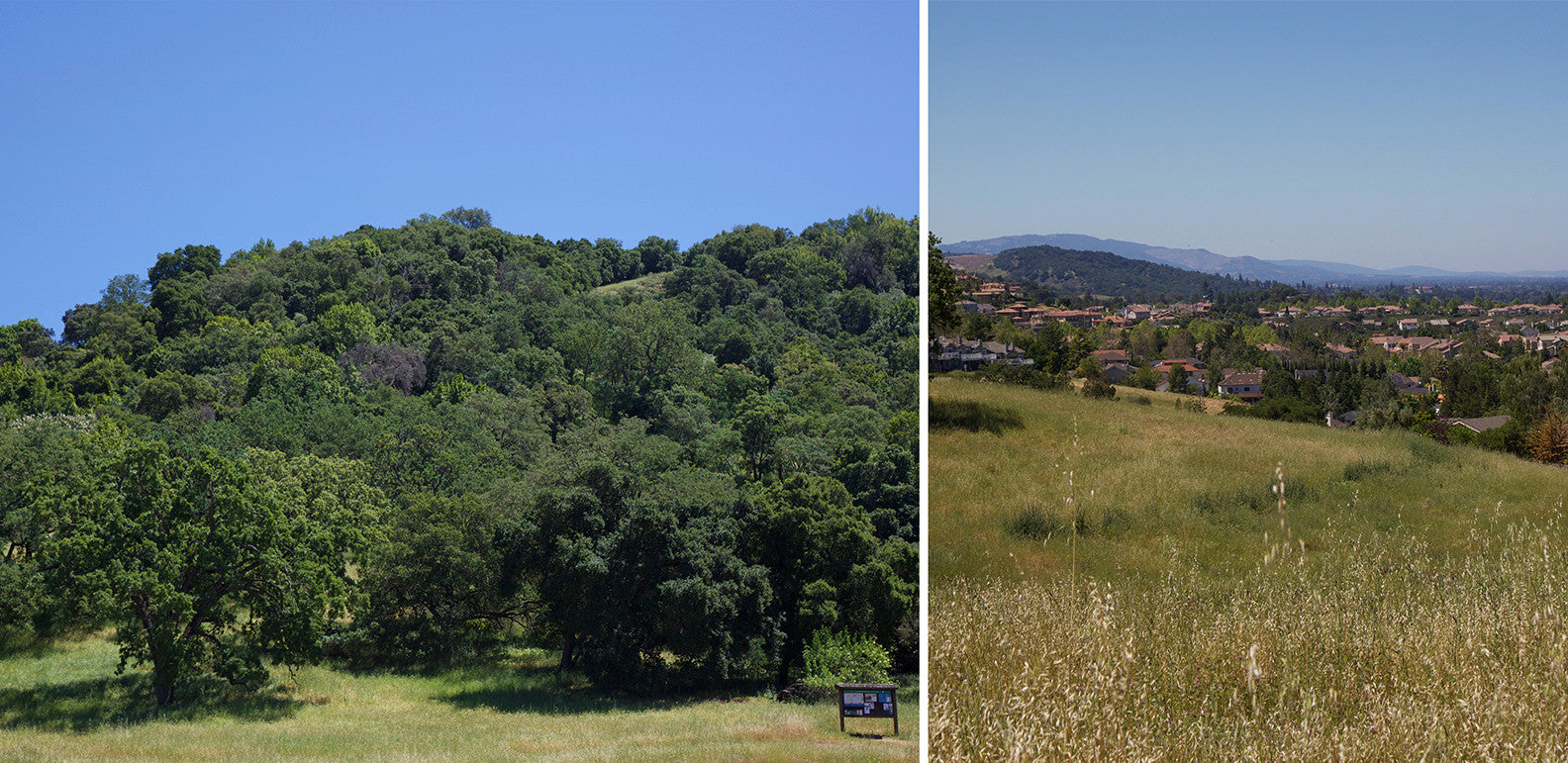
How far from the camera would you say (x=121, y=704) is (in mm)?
19203

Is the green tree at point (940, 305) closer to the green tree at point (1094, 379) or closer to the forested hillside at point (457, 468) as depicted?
the green tree at point (1094, 379)

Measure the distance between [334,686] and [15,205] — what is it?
13.6 m

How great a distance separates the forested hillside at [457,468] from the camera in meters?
20.8

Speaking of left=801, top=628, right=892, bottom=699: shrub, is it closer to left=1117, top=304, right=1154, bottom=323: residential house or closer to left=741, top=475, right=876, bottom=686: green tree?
left=741, top=475, right=876, bottom=686: green tree

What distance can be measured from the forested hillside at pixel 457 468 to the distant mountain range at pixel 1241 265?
1213cm

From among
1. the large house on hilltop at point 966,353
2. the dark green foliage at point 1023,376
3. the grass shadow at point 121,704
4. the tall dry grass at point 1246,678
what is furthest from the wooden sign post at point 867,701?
the grass shadow at point 121,704

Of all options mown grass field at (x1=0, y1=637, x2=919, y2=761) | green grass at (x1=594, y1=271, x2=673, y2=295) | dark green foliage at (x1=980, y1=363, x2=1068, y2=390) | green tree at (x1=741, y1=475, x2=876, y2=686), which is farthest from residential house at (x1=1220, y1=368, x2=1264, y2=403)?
green grass at (x1=594, y1=271, x2=673, y2=295)

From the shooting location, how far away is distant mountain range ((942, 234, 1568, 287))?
12.1 ft

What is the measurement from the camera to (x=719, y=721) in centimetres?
1767

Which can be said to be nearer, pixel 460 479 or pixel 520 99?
pixel 460 479

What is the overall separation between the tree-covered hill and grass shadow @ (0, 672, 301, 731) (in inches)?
739

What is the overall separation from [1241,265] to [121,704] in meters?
22.0

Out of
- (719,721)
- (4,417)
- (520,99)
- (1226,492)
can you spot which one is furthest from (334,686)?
(520,99)

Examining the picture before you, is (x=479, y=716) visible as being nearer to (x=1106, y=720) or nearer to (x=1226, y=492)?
(x=1226, y=492)
